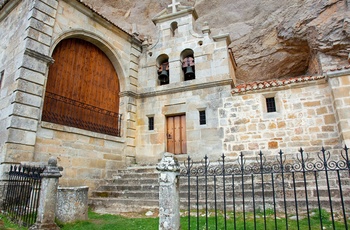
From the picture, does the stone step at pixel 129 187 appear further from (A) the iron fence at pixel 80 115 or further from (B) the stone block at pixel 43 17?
(B) the stone block at pixel 43 17

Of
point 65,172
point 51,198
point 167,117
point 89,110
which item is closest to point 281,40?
point 167,117

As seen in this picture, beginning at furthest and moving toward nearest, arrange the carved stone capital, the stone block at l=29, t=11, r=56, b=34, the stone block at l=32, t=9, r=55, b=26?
the stone block at l=32, t=9, r=55, b=26, the stone block at l=29, t=11, r=56, b=34, the carved stone capital

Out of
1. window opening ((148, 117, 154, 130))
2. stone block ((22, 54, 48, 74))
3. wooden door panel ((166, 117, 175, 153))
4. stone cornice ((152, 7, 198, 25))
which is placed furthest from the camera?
stone cornice ((152, 7, 198, 25))

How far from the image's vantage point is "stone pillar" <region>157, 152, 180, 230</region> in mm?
3486

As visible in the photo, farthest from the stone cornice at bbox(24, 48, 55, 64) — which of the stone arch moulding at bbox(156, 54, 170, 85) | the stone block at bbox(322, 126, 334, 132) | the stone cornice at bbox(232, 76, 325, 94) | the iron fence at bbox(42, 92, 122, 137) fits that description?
the stone block at bbox(322, 126, 334, 132)

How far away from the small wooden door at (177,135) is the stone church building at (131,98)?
41 millimetres

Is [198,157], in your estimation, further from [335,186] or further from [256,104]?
[335,186]

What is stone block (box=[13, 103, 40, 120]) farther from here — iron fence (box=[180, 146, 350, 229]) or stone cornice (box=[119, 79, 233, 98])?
iron fence (box=[180, 146, 350, 229])

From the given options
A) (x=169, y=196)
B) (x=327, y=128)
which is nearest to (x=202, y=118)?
(x=327, y=128)

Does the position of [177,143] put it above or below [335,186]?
above

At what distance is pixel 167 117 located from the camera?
394 inches

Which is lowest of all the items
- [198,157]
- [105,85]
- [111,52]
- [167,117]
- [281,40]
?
[198,157]

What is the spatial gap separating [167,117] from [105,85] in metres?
2.74

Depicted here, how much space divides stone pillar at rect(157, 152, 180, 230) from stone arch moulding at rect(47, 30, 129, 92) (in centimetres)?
668
